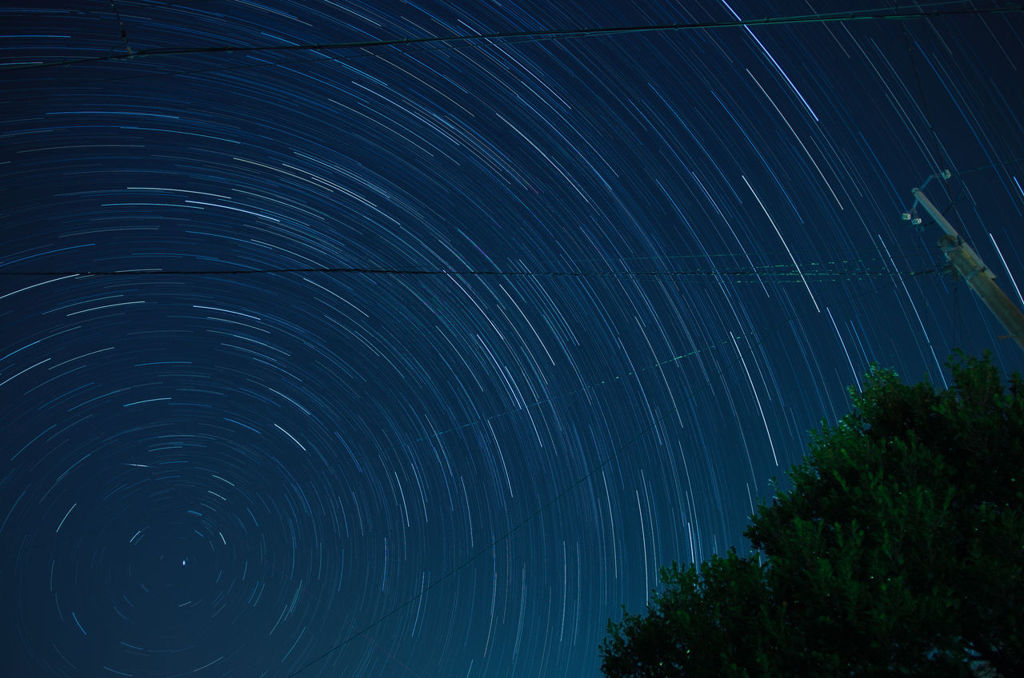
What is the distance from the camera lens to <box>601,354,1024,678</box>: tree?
470 centimetres

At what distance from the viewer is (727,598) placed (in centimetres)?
598

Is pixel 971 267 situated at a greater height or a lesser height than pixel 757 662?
greater

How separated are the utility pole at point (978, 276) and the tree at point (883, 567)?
23.8 inches

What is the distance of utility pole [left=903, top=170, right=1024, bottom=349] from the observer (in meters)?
6.38

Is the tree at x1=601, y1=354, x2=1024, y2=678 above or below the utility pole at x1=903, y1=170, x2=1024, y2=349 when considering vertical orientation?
below

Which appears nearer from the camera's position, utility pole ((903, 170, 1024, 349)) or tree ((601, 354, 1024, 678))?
tree ((601, 354, 1024, 678))

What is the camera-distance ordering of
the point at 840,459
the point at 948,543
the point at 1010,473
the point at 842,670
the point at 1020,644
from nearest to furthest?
1. the point at 1020,644
2. the point at 842,670
3. the point at 948,543
4. the point at 1010,473
5. the point at 840,459

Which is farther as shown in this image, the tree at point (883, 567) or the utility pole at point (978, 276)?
the utility pole at point (978, 276)

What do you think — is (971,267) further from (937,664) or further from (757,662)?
(757,662)

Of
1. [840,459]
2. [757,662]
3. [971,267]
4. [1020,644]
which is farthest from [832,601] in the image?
[971,267]

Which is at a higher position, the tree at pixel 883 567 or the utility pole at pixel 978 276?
the utility pole at pixel 978 276

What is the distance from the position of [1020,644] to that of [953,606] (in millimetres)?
451

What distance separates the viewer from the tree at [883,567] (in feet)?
15.4

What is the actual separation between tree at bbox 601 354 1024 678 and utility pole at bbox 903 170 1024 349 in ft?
1.98
